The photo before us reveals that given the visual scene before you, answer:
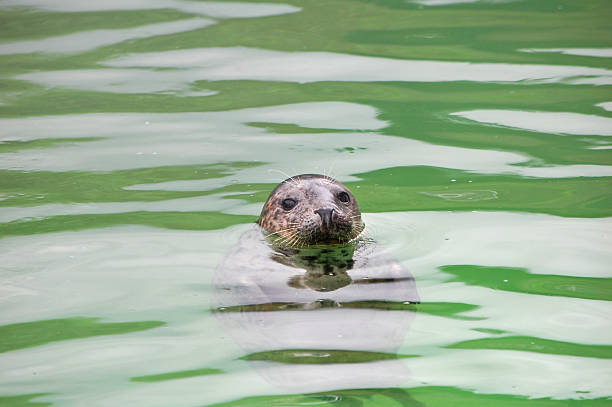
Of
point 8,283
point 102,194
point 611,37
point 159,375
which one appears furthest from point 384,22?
point 159,375

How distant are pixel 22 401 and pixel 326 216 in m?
2.30

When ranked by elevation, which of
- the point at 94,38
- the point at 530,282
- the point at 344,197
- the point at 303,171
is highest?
the point at 94,38

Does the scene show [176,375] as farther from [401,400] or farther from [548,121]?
[548,121]

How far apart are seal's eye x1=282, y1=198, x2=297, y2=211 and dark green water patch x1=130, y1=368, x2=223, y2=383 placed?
1.83m

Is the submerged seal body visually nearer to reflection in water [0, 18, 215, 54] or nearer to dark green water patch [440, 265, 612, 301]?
dark green water patch [440, 265, 612, 301]

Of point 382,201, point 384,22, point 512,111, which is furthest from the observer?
point 384,22

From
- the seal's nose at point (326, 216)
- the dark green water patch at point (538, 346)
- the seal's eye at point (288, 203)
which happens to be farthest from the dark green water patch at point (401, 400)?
the seal's eye at point (288, 203)

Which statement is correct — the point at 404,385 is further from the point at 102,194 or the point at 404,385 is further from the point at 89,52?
the point at 89,52

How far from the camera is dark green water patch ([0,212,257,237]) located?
692 centimetres

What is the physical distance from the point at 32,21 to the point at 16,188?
17.0ft

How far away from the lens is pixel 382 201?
24.0 ft

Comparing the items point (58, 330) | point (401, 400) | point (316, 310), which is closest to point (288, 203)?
point (316, 310)

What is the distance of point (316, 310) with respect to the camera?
5262mm

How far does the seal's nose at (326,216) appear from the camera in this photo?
5.98 meters
